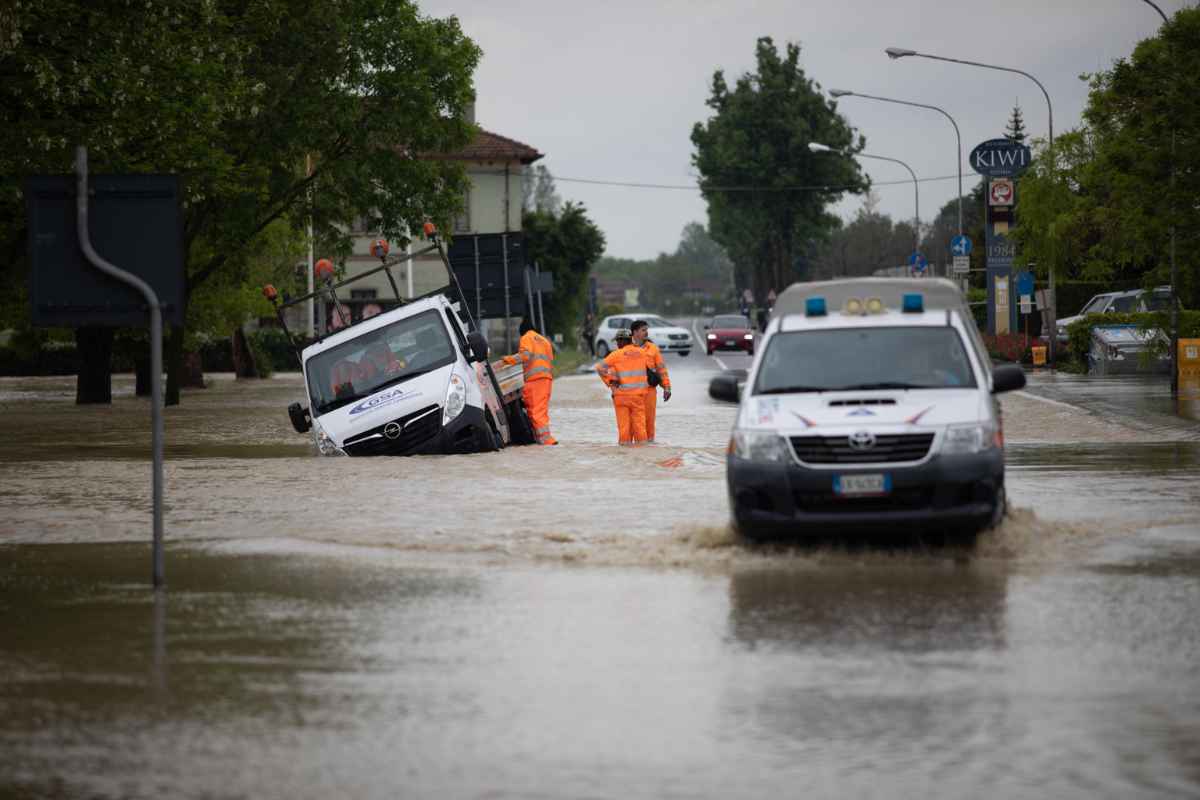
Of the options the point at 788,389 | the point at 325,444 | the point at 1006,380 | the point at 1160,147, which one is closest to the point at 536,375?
the point at 325,444

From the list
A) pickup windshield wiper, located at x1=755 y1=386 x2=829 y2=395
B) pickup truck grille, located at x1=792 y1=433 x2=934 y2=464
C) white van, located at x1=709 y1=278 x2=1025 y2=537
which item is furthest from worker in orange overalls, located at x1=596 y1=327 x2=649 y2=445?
pickup truck grille, located at x1=792 y1=433 x2=934 y2=464

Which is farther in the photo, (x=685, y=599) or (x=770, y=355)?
(x=770, y=355)

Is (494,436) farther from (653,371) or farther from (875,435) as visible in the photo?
(875,435)

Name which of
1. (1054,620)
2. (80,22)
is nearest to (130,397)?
(80,22)

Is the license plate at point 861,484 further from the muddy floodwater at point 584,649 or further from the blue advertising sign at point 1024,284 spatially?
the blue advertising sign at point 1024,284

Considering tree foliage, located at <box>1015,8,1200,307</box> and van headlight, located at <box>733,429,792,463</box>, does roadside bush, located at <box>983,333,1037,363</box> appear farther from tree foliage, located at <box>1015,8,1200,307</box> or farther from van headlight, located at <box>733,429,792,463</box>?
van headlight, located at <box>733,429,792,463</box>

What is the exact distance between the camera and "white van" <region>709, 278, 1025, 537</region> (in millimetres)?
11852

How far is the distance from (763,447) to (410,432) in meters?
9.30

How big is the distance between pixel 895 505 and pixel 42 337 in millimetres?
41809

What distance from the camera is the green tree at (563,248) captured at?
81.4m

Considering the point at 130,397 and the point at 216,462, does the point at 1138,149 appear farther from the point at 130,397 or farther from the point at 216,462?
the point at 130,397

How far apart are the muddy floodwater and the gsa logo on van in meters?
3.15

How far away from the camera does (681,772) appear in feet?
21.7

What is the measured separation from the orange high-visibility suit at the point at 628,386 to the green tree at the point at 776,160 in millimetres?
90044
